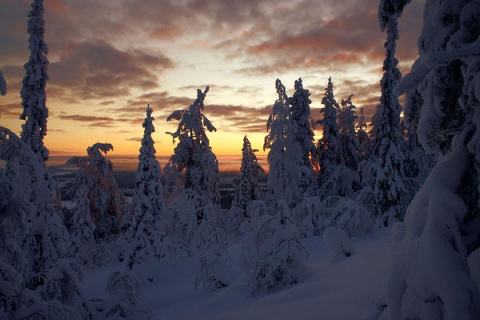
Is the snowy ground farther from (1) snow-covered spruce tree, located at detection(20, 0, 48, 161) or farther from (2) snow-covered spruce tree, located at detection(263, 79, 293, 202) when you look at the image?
(1) snow-covered spruce tree, located at detection(20, 0, 48, 161)

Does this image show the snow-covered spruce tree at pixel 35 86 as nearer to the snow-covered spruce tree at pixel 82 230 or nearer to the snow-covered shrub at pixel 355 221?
the snow-covered spruce tree at pixel 82 230

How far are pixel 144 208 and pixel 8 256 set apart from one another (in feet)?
44.2

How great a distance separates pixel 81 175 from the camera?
26000 millimetres

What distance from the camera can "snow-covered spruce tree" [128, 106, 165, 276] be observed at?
19.5m

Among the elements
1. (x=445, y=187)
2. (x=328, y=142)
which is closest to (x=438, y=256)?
(x=445, y=187)

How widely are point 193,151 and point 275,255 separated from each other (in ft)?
38.1

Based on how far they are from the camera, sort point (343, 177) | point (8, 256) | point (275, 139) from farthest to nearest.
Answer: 1. point (343, 177)
2. point (275, 139)
3. point (8, 256)

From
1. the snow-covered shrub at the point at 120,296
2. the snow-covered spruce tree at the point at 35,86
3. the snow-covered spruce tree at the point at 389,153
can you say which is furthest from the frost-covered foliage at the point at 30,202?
the snow-covered spruce tree at the point at 389,153

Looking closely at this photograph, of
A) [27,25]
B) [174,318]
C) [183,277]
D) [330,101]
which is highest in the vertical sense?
[27,25]

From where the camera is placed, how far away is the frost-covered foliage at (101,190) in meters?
26.3

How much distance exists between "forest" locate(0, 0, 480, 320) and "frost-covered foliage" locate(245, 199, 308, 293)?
0.05 meters

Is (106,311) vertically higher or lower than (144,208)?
lower

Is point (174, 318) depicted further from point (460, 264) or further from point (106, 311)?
point (460, 264)

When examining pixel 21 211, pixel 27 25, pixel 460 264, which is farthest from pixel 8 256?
pixel 27 25
